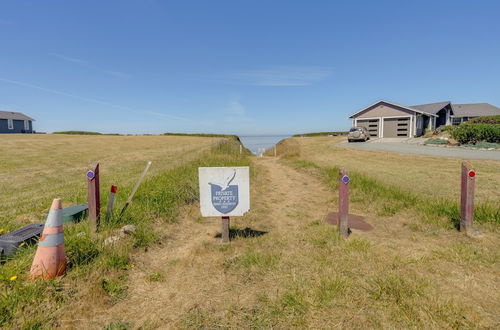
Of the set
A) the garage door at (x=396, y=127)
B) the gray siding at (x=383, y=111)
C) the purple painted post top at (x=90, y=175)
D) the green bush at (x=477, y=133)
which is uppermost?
the gray siding at (x=383, y=111)

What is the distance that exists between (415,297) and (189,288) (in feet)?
7.95

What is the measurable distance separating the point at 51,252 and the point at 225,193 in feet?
7.70

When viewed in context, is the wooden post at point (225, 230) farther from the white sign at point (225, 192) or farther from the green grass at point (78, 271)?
the green grass at point (78, 271)

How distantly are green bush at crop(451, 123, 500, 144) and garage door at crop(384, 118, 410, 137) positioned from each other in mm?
10032

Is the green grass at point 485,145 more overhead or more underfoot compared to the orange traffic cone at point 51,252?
more overhead

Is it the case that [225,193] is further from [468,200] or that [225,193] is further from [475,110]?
[475,110]

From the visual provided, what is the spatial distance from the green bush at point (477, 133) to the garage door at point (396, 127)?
10032 mm

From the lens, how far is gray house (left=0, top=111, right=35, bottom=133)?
174ft

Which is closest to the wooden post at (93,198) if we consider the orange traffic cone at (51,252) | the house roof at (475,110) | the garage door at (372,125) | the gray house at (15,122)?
the orange traffic cone at (51,252)

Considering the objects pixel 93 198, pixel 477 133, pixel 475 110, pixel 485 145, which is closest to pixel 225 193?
pixel 93 198

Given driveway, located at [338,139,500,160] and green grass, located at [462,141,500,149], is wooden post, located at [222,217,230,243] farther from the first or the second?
green grass, located at [462,141,500,149]

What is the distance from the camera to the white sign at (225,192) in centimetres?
419

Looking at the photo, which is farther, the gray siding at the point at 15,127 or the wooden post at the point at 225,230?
the gray siding at the point at 15,127

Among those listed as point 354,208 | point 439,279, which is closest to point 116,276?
point 439,279
